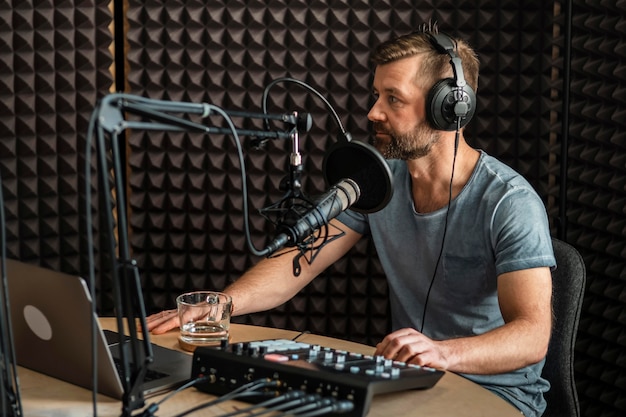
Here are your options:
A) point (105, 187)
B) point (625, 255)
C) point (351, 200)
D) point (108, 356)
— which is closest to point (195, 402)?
point (108, 356)

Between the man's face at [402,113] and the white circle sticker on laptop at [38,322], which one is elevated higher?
the man's face at [402,113]

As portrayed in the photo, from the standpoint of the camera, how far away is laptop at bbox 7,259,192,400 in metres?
1.36

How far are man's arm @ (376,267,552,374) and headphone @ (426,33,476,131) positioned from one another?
0.39 m

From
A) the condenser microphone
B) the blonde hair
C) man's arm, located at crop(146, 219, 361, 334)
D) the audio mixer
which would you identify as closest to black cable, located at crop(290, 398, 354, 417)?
the audio mixer

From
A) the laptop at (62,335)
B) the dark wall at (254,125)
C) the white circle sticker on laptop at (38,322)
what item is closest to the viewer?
the laptop at (62,335)

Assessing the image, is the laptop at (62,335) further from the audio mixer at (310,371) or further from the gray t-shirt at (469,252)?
the gray t-shirt at (469,252)

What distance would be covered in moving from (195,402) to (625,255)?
173cm

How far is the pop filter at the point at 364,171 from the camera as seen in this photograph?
1.46m

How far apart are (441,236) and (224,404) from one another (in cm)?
90

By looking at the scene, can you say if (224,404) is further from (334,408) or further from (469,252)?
(469,252)

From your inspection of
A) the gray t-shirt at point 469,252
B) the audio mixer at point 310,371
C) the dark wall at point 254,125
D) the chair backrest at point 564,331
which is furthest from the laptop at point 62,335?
the dark wall at point 254,125

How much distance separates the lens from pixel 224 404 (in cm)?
145

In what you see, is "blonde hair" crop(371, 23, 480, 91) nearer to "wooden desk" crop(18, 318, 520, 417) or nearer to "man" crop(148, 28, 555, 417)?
"man" crop(148, 28, 555, 417)

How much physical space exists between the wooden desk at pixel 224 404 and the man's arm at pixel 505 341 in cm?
7
